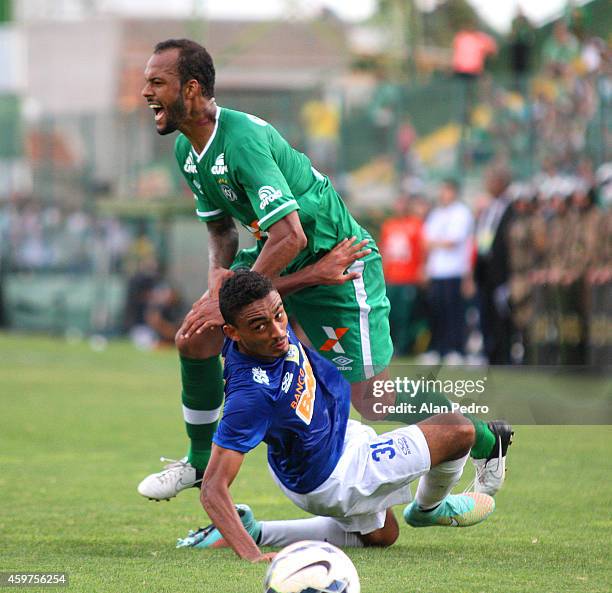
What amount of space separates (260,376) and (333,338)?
129 centimetres

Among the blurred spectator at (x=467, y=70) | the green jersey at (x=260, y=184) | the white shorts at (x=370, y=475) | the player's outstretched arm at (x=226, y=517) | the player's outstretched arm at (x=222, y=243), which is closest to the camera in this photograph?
the player's outstretched arm at (x=226, y=517)

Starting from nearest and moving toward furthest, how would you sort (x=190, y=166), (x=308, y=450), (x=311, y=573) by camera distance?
(x=311, y=573) < (x=308, y=450) < (x=190, y=166)

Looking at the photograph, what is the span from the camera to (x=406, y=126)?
20.3m

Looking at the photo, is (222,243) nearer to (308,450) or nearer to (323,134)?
(308,450)

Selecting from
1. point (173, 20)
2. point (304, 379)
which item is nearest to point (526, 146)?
point (304, 379)

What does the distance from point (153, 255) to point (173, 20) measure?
22.4 meters

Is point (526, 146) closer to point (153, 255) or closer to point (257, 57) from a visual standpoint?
point (153, 255)

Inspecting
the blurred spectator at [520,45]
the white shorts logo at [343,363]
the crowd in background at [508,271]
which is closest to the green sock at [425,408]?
the white shorts logo at [343,363]

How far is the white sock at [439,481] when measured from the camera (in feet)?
20.0

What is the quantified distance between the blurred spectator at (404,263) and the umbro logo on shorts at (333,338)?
1098cm

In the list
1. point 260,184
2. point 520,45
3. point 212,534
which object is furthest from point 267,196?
point 520,45

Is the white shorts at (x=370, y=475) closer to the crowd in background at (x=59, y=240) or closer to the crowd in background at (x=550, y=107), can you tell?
the crowd in background at (x=550, y=107)

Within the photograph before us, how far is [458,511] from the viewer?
20.9ft

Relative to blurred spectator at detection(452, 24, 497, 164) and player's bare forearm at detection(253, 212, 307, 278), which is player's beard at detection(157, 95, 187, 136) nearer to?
player's bare forearm at detection(253, 212, 307, 278)
